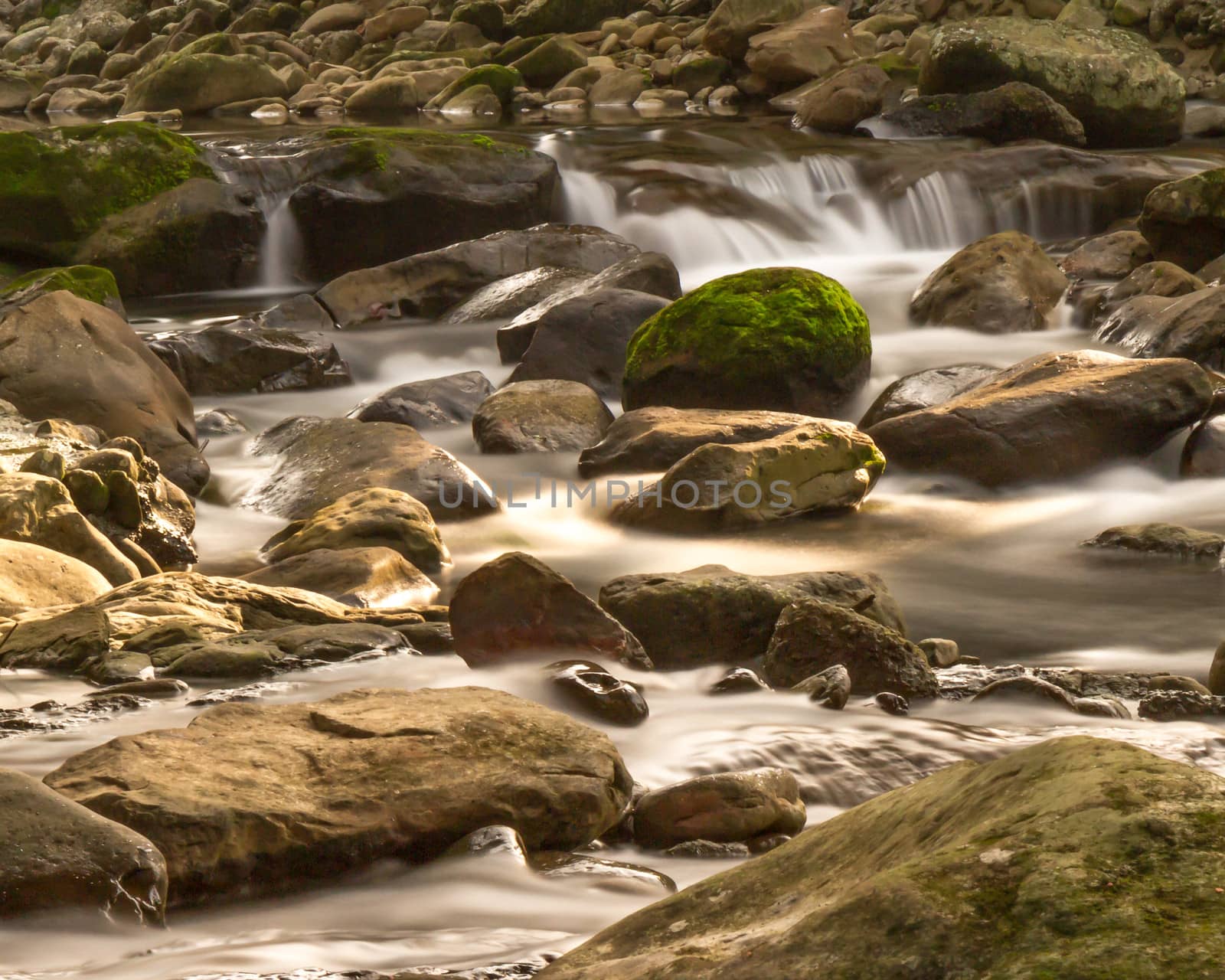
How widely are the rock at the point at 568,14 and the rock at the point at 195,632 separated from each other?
25.6m

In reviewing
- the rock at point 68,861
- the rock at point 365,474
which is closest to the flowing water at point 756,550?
the rock at point 68,861

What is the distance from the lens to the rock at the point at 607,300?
386 inches

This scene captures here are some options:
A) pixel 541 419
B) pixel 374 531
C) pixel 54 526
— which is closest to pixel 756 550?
pixel 374 531

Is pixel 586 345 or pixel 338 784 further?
pixel 586 345

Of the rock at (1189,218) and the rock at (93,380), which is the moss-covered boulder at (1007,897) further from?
the rock at (1189,218)

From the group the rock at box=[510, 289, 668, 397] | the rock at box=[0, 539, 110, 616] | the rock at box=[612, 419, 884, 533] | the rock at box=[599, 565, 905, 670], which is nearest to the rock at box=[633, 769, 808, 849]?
the rock at box=[599, 565, 905, 670]

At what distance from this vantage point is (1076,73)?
18.1m

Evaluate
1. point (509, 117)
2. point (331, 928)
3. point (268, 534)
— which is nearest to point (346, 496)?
point (268, 534)

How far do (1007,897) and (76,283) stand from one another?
9.52 m

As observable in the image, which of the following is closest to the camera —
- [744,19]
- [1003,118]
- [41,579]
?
[41,579]

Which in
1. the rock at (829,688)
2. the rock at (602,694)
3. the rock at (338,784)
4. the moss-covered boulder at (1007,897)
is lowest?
the rock at (829,688)

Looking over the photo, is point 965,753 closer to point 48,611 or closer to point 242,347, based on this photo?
point 48,611

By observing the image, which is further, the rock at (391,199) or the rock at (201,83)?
the rock at (201,83)

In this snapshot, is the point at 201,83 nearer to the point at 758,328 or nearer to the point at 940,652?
the point at 758,328
